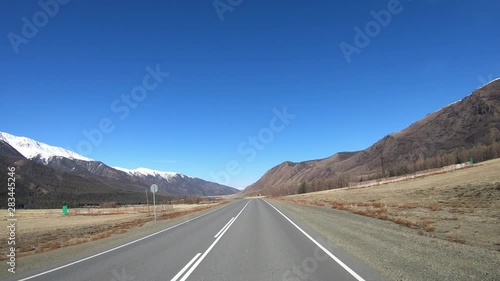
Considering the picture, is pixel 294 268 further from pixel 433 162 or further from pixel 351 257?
pixel 433 162

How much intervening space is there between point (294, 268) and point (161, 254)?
4915 mm

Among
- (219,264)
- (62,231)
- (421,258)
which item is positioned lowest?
(421,258)

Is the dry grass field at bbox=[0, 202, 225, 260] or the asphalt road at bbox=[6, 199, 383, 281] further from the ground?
the dry grass field at bbox=[0, 202, 225, 260]

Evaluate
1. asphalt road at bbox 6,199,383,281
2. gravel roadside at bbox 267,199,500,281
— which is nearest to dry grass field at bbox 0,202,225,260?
asphalt road at bbox 6,199,383,281

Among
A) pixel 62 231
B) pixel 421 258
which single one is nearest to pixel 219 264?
pixel 421 258

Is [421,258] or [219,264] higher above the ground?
[219,264]

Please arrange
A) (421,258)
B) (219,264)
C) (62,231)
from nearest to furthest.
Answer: (219,264) < (421,258) < (62,231)

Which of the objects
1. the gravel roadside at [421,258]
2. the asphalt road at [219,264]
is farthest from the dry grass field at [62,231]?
the gravel roadside at [421,258]

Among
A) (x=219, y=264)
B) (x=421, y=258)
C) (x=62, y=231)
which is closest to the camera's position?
(x=219, y=264)

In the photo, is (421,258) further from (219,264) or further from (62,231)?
(62,231)

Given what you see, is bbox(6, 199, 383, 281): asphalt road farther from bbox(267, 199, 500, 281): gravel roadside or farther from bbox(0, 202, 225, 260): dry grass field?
bbox(0, 202, 225, 260): dry grass field

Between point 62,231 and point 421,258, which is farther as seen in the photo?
point 62,231

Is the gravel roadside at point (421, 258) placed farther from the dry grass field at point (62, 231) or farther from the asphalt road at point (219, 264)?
the dry grass field at point (62, 231)

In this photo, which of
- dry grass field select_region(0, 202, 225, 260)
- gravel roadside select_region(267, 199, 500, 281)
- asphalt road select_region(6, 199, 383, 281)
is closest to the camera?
gravel roadside select_region(267, 199, 500, 281)
